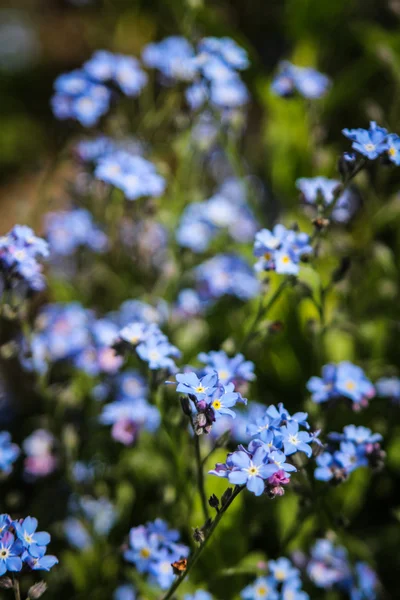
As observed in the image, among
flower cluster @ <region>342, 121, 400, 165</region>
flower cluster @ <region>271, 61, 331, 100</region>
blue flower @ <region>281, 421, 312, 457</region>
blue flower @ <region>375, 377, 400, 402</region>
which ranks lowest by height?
blue flower @ <region>375, 377, 400, 402</region>

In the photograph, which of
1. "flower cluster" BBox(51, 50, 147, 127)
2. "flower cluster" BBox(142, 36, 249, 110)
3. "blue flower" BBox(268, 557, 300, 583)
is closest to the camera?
"blue flower" BBox(268, 557, 300, 583)

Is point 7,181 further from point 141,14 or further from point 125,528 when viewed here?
point 125,528

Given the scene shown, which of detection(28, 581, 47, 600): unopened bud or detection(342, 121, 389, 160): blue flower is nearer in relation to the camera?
detection(28, 581, 47, 600): unopened bud

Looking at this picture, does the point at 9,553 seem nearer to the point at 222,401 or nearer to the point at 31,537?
the point at 31,537

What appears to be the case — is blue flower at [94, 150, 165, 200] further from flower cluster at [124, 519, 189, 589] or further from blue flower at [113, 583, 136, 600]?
blue flower at [113, 583, 136, 600]

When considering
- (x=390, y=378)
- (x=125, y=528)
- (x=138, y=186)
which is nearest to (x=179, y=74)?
(x=138, y=186)

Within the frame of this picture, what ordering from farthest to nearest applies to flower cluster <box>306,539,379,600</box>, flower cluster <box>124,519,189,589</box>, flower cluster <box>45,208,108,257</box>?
flower cluster <box>45,208,108,257</box>, flower cluster <box>306,539,379,600</box>, flower cluster <box>124,519,189,589</box>

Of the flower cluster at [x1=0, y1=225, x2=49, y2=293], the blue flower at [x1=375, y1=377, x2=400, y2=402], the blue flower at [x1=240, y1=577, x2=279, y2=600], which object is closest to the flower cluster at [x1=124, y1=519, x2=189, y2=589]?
the blue flower at [x1=240, y1=577, x2=279, y2=600]

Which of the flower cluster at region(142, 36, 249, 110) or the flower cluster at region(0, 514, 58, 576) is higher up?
the flower cluster at region(142, 36, 249, 110)
